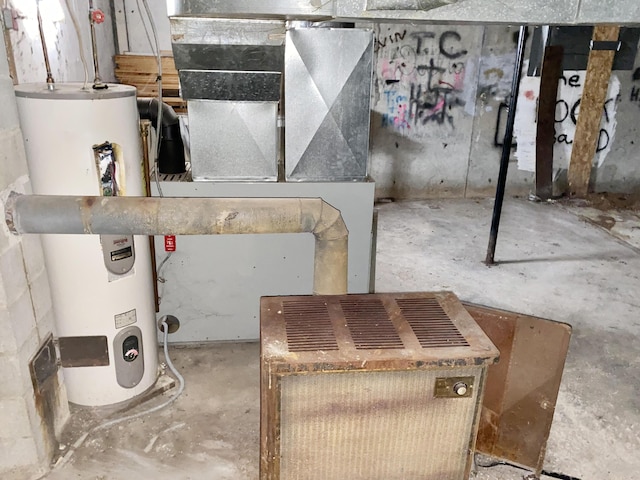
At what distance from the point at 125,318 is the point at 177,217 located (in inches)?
26.9

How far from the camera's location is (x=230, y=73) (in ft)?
7.29

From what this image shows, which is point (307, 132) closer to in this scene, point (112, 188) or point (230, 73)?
point (230, 73)

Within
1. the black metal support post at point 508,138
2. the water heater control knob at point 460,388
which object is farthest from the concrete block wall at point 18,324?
the black metal support post at point 508,138

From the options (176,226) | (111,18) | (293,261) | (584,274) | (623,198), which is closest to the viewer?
(176,226)

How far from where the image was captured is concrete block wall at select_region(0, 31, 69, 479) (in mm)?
1710

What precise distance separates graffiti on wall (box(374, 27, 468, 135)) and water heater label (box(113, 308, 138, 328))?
3.71 m

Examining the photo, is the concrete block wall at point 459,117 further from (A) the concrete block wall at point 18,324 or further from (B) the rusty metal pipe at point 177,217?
(A) the concrete block wall at point 18,324

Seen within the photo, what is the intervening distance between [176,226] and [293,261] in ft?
3.15

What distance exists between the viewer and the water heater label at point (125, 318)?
215 centimetres

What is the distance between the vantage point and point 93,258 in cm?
203

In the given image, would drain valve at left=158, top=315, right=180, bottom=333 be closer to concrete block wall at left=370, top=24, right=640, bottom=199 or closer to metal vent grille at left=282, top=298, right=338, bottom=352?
metal vent grille at left=282, top=298, right=338, bottom=352

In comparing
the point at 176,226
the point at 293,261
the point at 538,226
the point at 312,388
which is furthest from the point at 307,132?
the point at 538,226

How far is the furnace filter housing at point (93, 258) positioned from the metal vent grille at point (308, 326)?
0.79 m

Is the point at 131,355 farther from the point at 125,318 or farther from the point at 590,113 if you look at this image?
the point at 590,113
